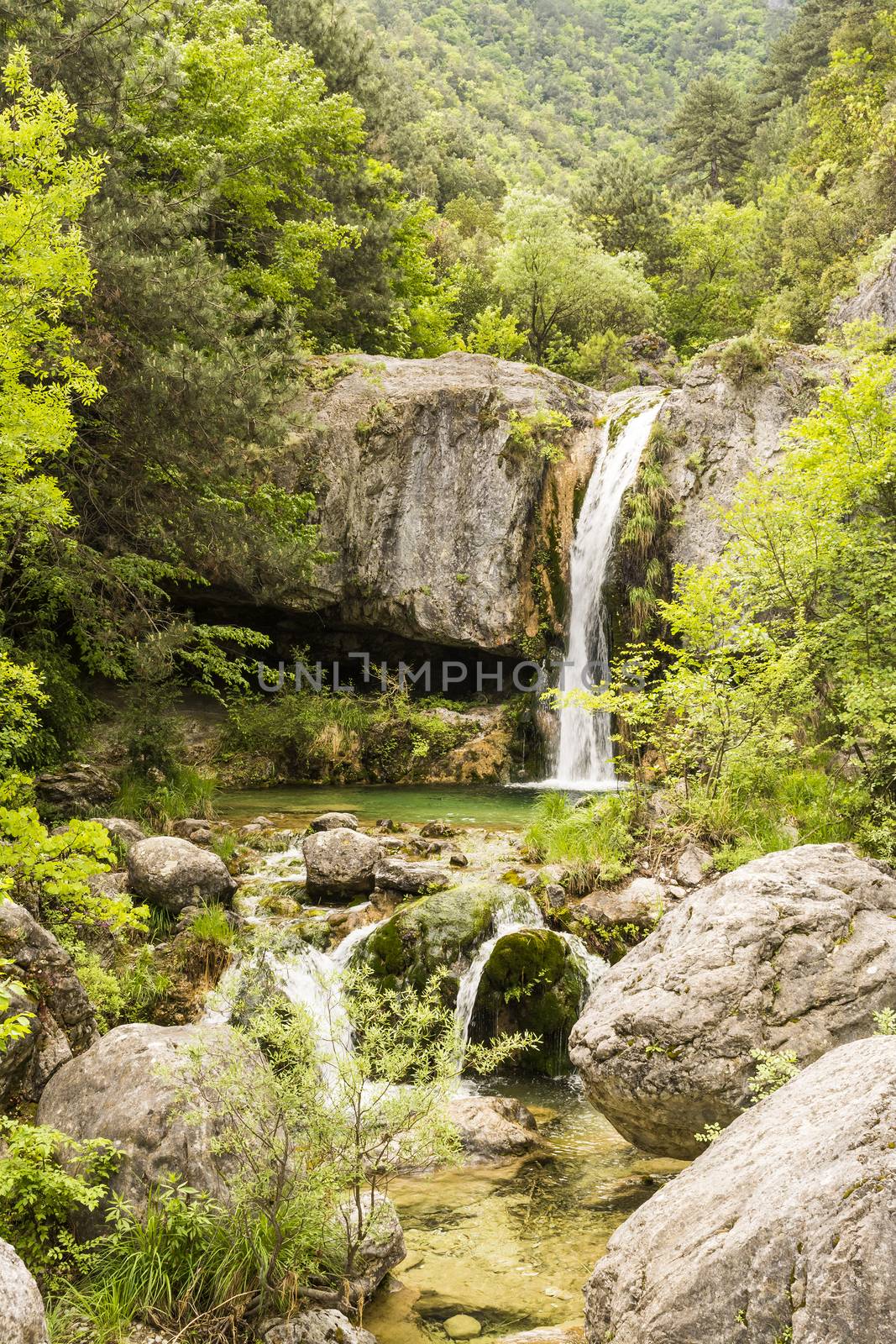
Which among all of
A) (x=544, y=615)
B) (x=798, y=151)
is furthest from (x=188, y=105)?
(x=798, y=151)

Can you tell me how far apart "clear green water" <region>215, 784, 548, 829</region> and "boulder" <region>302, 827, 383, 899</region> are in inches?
110

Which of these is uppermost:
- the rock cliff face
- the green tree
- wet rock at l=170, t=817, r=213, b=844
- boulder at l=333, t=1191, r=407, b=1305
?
the green tree

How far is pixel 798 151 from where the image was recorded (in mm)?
29172

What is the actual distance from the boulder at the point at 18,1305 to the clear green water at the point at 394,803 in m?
9.04

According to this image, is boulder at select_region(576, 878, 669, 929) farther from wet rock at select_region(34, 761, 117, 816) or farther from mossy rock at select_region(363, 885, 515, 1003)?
wet rock at select_region(34, 761, 117, 816)

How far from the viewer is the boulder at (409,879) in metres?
9.11

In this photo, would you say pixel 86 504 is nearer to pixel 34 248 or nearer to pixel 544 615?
pixel 34 248

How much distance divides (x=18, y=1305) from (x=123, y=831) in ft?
23.3

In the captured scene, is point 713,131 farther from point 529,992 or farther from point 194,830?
point 529,992

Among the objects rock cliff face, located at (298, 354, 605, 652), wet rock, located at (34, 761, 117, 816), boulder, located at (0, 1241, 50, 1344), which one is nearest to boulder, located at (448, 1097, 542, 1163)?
boulder, located at (0, 1241, 50, 1344)

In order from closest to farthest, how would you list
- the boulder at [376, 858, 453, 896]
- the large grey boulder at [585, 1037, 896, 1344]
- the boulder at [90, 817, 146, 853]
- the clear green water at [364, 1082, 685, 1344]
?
the large grey boulder at [585, 1037, 896, 1344], the clear green water at [364, 1082, 685, 1344], the boulder at [376, 858, 453, 896], the boulder at [90, 817, 146, 853]

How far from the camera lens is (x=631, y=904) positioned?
8.48m

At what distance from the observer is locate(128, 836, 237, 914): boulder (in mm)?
8570

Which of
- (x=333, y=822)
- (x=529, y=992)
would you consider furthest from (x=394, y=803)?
(x=529, y=992)
